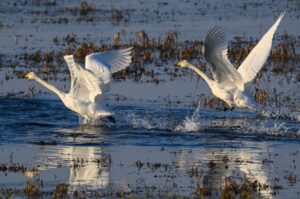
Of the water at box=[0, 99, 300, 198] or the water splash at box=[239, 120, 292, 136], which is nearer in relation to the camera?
the water at box=[0, 99, 300, 198]

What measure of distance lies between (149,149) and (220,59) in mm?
2956

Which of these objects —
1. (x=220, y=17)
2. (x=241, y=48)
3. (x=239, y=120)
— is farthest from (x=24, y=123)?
(x=220, y=17)

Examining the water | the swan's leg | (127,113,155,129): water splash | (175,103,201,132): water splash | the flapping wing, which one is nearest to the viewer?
the water

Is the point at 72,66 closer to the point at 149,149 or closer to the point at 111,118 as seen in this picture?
the point at 111,118

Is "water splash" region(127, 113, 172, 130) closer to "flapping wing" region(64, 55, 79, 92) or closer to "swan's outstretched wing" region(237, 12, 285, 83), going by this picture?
"flapping wing" region(64, 55, 79, 92)

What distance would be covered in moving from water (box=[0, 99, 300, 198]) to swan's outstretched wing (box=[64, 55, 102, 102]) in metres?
0.54

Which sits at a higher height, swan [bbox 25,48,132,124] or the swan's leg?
swan [bbox 25,48,132,124]

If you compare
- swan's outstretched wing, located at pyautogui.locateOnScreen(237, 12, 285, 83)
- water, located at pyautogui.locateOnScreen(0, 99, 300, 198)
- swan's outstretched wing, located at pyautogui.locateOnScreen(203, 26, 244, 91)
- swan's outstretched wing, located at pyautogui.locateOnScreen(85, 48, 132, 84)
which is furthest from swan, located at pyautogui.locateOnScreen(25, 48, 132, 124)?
swan's outstretched wing, located at pyautogui.locateOnScreen(237, 12, 285, 83)

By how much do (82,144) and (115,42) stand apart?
30.6 ft

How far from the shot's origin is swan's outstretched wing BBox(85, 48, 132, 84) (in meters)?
15.1

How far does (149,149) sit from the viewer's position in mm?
13531

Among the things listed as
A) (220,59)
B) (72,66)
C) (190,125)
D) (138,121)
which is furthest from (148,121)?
(72,66)

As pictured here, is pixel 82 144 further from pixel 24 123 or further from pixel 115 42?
pixel 115 42

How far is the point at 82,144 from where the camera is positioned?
Answer: 13.9 m
